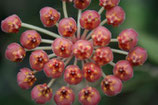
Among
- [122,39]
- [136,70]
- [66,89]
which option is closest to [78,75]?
[66,89]

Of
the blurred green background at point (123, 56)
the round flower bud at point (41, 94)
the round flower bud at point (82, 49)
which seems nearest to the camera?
the round flower bud at point (82, 49)

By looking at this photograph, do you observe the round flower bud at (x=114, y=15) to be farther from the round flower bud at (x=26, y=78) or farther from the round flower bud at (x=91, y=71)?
the round flower bud at (x=26, y=78)

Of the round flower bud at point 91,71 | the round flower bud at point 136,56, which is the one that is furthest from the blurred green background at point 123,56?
the round flower bud at point 91,71

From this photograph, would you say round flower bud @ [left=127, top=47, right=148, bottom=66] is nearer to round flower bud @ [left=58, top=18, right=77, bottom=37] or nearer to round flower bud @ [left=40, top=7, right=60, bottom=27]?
round flower bud @ [left=58, top=18, right=77, bottom=37]

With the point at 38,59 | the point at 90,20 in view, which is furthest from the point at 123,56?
the point at 38,59

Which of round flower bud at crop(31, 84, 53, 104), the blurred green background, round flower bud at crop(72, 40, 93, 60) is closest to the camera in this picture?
round flower bud at crop(72, 40, 93, 60)

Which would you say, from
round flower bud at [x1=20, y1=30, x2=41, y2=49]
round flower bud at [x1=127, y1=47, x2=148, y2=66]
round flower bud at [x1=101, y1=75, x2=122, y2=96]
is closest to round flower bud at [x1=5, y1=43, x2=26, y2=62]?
round flower bud at [x1=20, y1=30, x2=41, y2=49]

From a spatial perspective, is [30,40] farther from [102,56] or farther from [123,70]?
[123,70]
